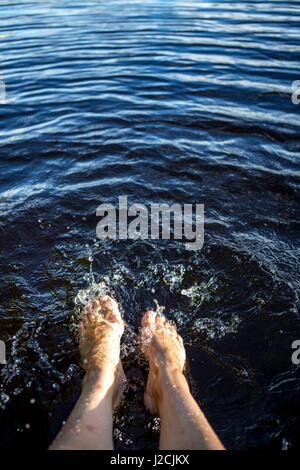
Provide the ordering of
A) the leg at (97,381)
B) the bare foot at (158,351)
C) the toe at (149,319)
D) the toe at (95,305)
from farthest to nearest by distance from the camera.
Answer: the toe at (95,305) → the toe at (149,319) → the bare foot at (158,351) → the leg at (97,381)

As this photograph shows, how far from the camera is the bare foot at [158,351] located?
7.73ft

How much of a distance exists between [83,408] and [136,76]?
7958 mm

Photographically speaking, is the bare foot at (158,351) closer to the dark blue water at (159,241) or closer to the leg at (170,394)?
the leg at (170,394)

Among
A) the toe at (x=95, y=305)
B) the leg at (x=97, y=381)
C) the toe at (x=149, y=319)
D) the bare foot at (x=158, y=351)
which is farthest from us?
the toe at (x=95, y=305)

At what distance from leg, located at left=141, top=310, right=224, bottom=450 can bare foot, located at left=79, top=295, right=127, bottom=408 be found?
0.73 ft

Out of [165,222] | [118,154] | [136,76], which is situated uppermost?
[136,76]

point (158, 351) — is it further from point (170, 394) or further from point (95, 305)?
point (95, 305)

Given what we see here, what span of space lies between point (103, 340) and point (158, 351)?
454mm

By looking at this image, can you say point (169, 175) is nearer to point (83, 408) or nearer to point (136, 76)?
point (83, 408)

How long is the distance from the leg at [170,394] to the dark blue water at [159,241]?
13cm

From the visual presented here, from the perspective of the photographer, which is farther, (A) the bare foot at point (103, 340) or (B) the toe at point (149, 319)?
(B) the toe at point (149, 319)

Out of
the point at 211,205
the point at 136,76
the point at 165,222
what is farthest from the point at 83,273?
the point at 136,76

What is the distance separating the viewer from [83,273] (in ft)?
10.8

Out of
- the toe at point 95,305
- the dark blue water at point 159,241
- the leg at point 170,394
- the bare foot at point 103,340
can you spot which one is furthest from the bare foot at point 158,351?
the toe at point 95,305
